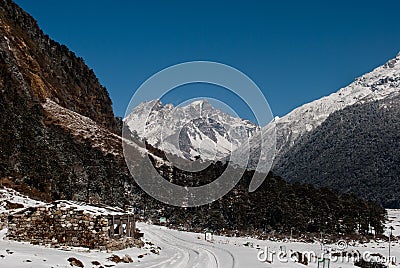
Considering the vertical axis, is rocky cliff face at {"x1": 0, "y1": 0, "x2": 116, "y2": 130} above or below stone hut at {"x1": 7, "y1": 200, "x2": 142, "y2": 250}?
above

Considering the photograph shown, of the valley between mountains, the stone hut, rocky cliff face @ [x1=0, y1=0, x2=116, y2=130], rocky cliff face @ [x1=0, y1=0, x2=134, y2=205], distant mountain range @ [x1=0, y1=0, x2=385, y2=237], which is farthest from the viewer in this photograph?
rocky cliff face @ [x1=0, y1=0, x2=116, y2=130]

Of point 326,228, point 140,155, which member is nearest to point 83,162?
point 140,155

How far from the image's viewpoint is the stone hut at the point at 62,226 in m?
27.7

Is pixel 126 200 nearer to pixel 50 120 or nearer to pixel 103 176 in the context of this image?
pixel 103 176

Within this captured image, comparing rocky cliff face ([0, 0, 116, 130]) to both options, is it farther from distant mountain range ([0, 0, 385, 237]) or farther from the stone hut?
the stone hut

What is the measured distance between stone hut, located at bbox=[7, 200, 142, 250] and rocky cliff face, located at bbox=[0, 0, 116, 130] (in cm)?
7256

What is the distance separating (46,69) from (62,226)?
357ft

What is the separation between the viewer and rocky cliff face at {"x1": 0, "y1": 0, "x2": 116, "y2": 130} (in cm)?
11088

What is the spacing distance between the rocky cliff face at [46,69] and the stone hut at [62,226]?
2857 inches

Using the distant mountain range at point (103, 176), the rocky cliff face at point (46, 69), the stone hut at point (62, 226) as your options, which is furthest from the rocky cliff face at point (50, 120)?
the stone hut at point (62, 226)

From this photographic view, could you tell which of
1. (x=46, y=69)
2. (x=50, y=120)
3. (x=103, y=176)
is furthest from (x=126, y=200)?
(x=46, y=69)

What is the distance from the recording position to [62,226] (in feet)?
91.6

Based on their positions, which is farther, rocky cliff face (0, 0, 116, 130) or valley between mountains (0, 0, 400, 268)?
rocky cliff face (0, 0, 116, 130)

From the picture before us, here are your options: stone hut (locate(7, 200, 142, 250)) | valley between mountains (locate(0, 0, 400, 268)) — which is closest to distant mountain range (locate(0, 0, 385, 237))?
valley between mountains (locate(0, 0, 400, 268))
